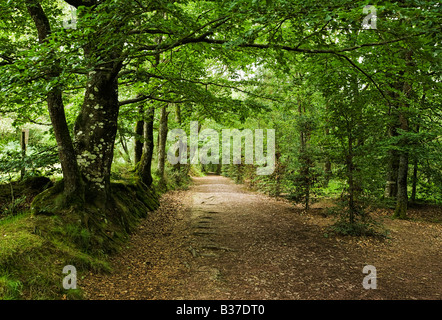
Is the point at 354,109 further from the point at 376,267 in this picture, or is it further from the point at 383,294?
the point at 383,294

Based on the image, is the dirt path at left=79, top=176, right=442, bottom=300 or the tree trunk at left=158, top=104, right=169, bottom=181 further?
the tree trunk at left=158, top=104, right=169, bottom=181

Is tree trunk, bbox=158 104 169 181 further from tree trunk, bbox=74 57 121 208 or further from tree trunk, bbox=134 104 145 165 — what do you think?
tree trunk, bbox=74 57 121 208

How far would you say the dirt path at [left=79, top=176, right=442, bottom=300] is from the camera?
442cm

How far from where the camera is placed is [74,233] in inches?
191

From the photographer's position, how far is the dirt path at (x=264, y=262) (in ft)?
14.5

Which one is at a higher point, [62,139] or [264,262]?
[62,139]

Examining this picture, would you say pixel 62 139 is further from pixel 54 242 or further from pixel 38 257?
pixel 38 257

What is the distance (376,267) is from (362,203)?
2197mm

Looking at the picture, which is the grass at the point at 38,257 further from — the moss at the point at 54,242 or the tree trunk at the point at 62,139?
the tree trunk at the point at 62,139

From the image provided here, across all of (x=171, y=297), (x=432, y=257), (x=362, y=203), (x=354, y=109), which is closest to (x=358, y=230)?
(x=362, y=203)

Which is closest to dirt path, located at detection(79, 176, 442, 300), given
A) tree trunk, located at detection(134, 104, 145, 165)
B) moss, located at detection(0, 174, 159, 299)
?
moss, located at detection(0, 174, 159, 299)

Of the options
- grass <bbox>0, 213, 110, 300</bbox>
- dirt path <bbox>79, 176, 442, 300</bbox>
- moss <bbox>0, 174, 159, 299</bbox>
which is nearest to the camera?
grass <bbox>0, 213, 110, 300</bbox>

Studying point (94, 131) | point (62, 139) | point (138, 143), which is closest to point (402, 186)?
point (94, 131)

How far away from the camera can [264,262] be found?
18.7ft
